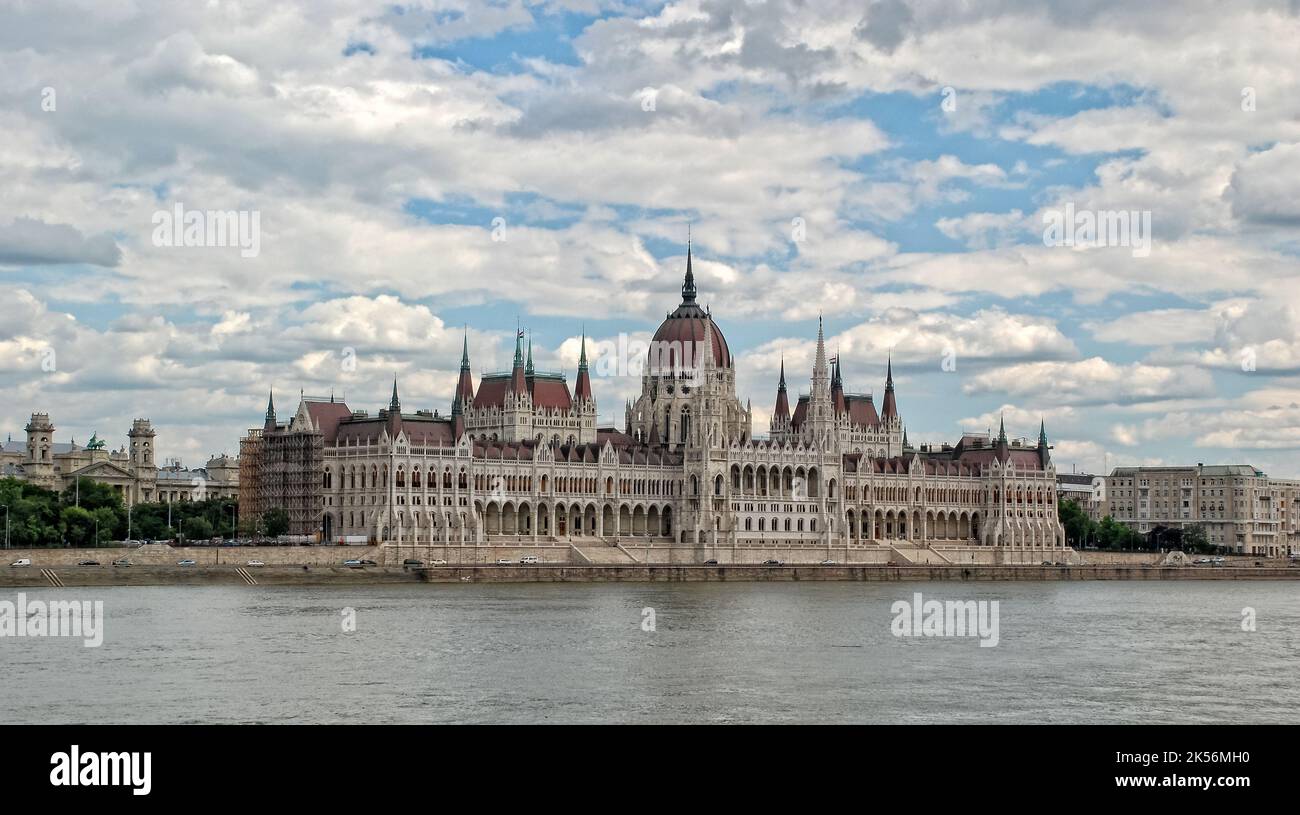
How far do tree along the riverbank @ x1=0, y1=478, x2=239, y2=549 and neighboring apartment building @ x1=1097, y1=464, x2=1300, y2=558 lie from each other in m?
103

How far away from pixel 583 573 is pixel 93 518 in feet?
94.5

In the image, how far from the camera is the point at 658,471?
12975cm

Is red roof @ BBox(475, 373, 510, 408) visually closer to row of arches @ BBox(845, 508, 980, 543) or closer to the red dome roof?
the red dome roof

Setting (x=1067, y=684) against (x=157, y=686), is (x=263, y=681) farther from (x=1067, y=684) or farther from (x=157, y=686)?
(x=1067, y=684)

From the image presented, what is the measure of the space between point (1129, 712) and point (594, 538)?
84.5 meters

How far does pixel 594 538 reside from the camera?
12162 cm

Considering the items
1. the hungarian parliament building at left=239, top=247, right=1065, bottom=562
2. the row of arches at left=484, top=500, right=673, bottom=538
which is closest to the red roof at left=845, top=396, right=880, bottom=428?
the hungarian parliament building at left=239, top=247, right=1065, bottom=562

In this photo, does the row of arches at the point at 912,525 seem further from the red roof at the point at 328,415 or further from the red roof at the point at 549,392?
the red roof at the point at 328,415

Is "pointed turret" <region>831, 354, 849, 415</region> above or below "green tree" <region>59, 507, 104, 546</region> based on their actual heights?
above

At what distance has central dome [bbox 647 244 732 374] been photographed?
143 metres
